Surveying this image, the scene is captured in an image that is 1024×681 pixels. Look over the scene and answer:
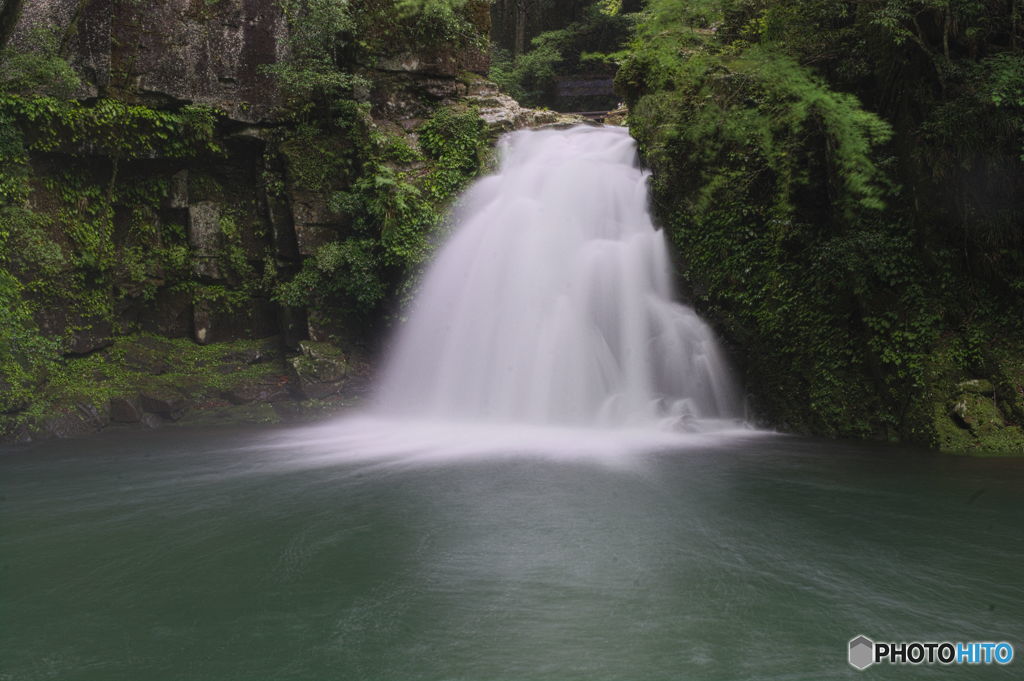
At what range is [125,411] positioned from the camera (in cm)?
1138

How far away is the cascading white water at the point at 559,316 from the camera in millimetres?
10297

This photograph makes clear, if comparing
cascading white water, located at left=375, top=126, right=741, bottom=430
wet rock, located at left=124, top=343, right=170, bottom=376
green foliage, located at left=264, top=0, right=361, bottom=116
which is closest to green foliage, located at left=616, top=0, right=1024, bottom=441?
cascading white water, located at left=375, top=126, right=741, bottom=430

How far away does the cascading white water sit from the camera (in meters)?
10.3

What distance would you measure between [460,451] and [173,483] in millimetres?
3364

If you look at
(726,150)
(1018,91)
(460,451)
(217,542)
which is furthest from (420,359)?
(1018,91)

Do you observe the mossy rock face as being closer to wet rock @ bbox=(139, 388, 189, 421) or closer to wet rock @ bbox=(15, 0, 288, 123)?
wet rock @ bbox=(139, 388, 189, 421)

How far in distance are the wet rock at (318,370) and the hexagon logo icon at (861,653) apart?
34.5 feet

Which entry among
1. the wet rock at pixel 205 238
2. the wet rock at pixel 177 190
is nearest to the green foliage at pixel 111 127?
the wet rock at pixel 177 190

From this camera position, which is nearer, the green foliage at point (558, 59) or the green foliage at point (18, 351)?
the green foliage at point (18, 351)

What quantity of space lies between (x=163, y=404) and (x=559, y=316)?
287 inches

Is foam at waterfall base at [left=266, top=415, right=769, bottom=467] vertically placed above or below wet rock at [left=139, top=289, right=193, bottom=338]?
below

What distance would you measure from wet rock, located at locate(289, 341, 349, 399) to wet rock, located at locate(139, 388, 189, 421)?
2077mm

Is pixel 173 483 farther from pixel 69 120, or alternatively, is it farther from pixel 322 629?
pixel 69 120

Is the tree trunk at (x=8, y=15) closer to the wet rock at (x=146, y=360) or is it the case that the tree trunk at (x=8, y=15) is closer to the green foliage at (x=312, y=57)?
the green foliage at (x=312, y=57)
